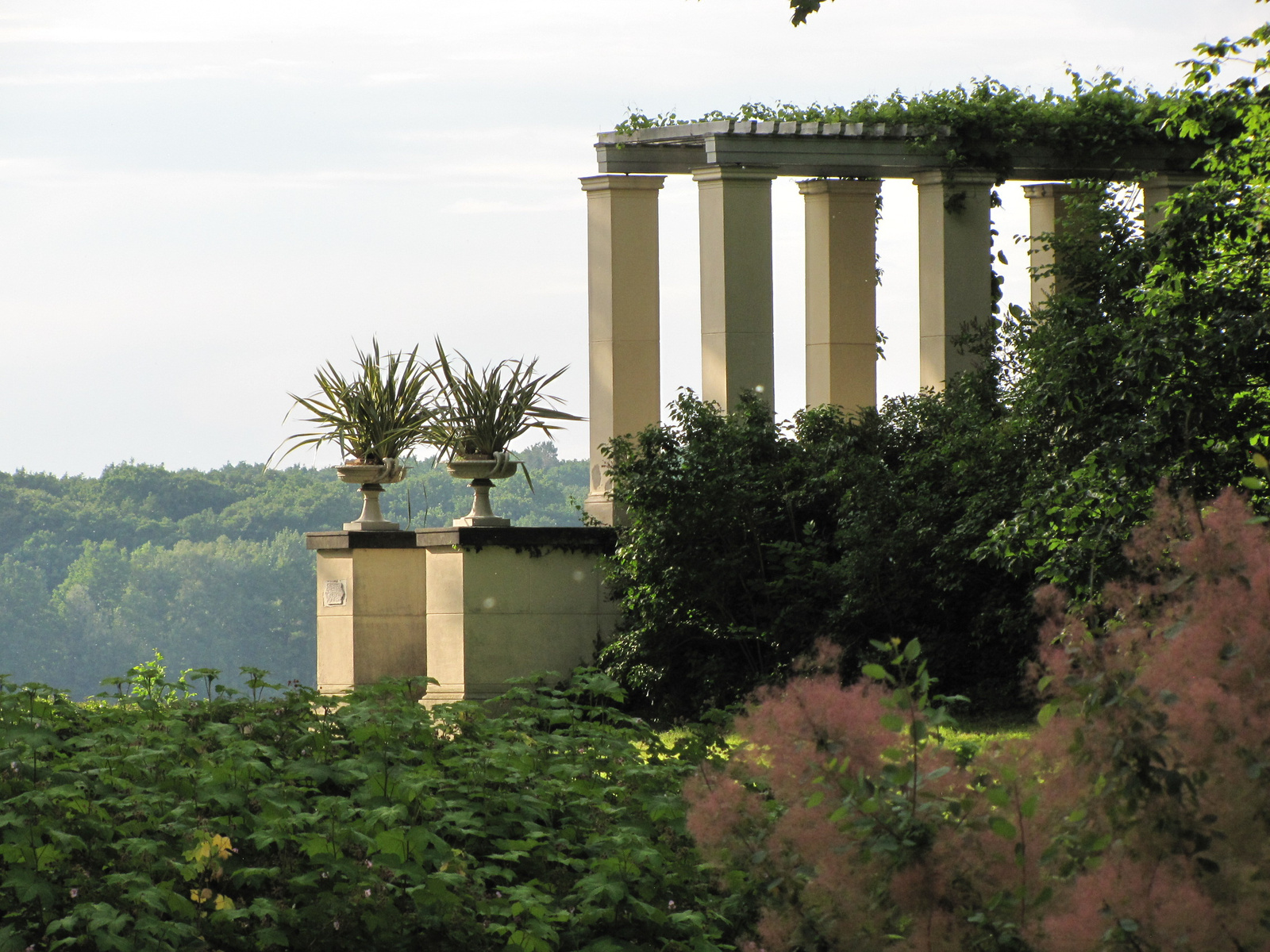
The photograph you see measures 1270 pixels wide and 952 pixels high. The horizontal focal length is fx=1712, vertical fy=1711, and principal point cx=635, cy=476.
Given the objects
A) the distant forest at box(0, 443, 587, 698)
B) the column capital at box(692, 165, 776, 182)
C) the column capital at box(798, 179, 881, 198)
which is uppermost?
the column capital at box(798, 179, 881, 198)

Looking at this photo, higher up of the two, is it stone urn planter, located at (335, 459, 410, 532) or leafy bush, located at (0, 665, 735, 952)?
stone urn planter, located at (335, 459, 410, 532)

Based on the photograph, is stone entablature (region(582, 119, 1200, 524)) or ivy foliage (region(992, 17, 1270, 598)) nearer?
ivy foliage (region(992, 17, 1270, 598))

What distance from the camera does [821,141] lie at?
1711 centimetres

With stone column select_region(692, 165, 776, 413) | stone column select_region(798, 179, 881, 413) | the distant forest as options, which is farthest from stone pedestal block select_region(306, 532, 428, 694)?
the distant forest

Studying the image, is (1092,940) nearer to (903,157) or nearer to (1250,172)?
(1250,172)

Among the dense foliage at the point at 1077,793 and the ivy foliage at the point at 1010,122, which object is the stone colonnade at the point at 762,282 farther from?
the dense foliage at the point at 1077,793

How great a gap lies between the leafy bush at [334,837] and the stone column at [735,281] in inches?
347

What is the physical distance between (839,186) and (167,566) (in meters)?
67.9

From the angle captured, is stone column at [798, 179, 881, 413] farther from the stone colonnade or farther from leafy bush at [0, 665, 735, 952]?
leafy bush at [0, 665, 735, 952]

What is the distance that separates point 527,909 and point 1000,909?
2553 millimetres

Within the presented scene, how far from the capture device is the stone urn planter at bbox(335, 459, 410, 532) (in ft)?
56.0

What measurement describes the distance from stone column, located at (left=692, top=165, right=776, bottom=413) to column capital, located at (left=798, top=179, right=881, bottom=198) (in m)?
2.31

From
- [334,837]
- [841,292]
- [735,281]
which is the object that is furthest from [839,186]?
[334,837]

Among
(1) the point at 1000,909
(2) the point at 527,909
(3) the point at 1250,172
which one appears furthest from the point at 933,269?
(1) the point at 1000,909
